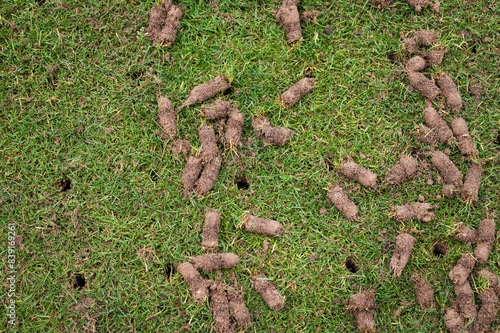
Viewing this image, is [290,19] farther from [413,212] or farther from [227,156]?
[413,212]

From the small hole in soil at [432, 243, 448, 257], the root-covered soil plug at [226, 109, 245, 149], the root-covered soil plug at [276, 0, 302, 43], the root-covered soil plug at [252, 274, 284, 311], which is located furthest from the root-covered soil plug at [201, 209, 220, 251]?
the small hole in soil at [432, 243, 448, 257]

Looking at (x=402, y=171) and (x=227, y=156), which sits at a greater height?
(x=227, y=156)

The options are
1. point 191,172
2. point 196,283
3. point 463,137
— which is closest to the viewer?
point 196,283

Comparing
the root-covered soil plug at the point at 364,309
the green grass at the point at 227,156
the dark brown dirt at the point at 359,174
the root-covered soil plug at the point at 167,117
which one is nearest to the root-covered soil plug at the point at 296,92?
the green grass at the point at 227,156

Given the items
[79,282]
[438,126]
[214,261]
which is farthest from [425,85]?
[79,282]

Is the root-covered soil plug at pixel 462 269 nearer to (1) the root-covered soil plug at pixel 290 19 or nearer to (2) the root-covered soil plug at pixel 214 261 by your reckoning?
(2) the root-covered soil plug at pixel 214 261

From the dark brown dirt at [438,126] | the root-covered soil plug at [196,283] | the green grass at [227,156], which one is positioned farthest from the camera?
the dark brown dirt at [438,126]

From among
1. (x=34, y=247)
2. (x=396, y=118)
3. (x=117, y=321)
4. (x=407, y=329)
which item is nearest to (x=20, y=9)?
(x=34, y=247)
